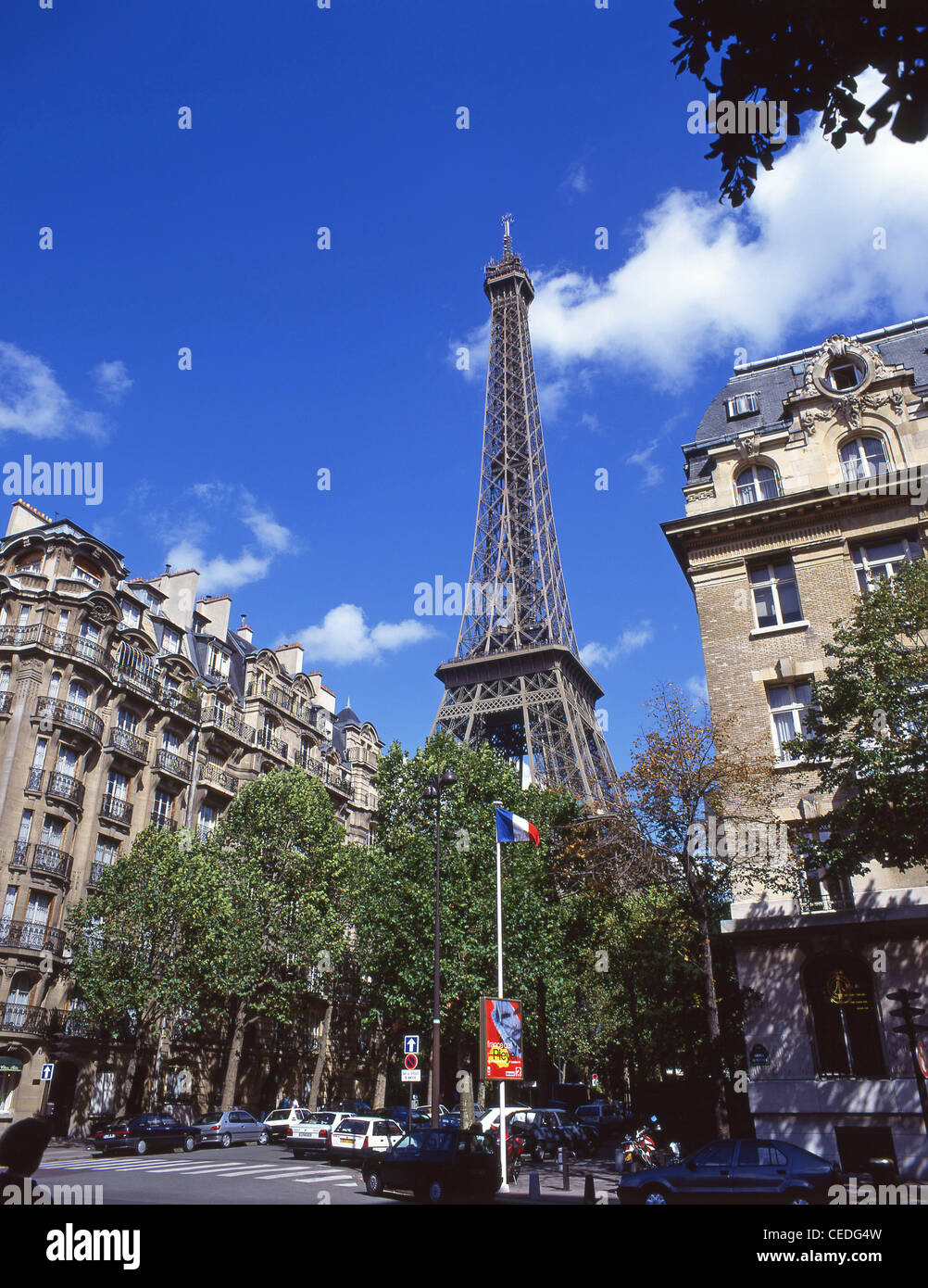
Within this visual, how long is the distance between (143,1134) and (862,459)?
3210cm

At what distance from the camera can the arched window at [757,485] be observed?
28844mm

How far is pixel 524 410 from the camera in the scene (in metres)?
95.6

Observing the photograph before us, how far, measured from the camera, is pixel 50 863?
39.2m

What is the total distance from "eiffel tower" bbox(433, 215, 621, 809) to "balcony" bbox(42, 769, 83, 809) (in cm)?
2594

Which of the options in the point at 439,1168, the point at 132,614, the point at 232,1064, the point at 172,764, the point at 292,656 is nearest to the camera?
the point at 439,1168

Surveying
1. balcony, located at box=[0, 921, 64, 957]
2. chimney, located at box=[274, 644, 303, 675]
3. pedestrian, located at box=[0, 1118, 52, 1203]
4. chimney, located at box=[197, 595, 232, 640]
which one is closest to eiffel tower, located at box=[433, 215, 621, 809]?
chimney, located at box=[274, 644, 303, 675]

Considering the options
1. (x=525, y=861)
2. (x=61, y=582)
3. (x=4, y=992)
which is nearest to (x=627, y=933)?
(x=525, y=861)

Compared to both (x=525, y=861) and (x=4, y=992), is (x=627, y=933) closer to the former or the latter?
(x=525, y=861)

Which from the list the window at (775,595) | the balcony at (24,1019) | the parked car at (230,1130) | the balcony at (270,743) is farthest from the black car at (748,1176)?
the balcony at (270,743)

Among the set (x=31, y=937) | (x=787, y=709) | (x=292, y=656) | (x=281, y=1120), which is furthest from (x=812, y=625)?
(x=292, y=656)

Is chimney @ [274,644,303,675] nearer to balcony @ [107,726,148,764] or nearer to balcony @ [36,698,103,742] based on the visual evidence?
balcony @ [107,726,148,764]

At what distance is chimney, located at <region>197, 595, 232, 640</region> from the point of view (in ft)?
187

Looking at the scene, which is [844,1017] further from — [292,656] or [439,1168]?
[292,656]
